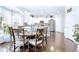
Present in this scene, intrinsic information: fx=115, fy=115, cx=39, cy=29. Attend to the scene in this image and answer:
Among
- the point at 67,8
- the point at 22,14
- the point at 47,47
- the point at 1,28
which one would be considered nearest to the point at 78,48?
the point at 47,47

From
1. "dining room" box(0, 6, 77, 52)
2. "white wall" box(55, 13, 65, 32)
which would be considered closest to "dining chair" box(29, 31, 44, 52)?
"dining room" box(0, 6, 77, 52)

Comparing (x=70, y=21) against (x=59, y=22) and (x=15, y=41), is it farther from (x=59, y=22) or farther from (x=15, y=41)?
(x=15, y=41)

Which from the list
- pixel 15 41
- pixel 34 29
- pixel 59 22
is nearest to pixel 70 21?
pixel 59 22

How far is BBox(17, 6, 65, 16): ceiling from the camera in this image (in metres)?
3.21

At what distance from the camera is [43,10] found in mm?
3258

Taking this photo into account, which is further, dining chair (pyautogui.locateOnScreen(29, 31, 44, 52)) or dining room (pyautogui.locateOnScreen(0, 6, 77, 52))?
dining chair (pyautogui.locateOnScreen(29, 31, 44, 52))

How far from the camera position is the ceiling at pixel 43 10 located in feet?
10.5

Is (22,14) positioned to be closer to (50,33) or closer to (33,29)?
(33,29)

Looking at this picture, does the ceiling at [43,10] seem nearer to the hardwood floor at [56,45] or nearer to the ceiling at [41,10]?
the ceiling at [41,10]

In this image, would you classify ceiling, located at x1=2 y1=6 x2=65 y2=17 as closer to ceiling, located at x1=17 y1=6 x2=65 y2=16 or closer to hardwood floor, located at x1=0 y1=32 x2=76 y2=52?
ceiling, located at x1=17 y1=6 x2=65 y2=16

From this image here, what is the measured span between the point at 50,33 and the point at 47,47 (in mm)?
407

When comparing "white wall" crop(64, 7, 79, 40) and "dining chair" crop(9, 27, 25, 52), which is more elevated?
"white wall" crop(64, 7, 79, 40)

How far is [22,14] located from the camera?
3.22m

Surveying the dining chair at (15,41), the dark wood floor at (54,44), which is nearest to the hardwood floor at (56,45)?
the dark wood floor at (54,44)
